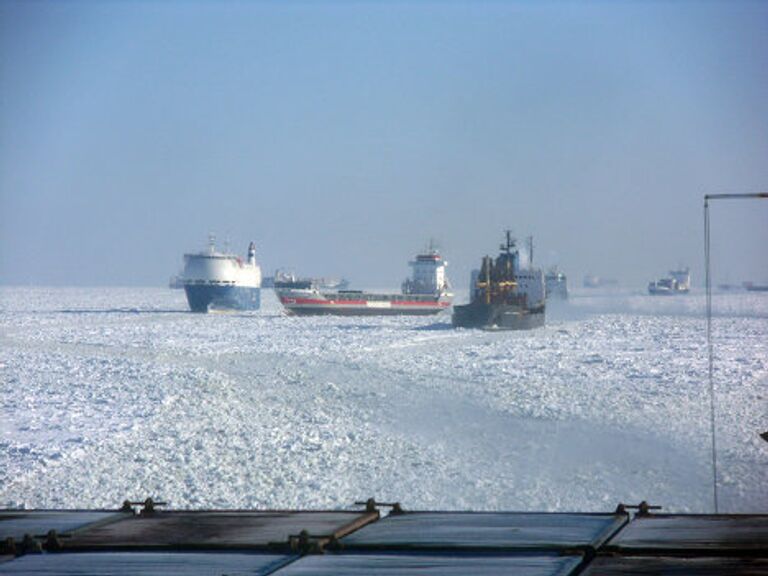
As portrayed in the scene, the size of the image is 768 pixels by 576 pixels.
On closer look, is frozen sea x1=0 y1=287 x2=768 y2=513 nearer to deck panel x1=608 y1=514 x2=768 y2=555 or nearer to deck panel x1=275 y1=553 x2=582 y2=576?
deck panel x1=608 y1=514 x2=768 y2=555

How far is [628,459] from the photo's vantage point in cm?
1438

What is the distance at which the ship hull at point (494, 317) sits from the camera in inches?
1859

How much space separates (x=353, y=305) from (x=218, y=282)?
11771 mm

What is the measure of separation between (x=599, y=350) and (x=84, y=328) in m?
23.9

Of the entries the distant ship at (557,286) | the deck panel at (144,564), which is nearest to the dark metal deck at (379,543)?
the deck panel at (144,564)

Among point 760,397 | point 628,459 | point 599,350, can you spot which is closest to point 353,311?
point 599,350

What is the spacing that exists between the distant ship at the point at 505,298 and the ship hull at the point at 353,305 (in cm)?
758

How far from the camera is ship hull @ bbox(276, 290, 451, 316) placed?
64.3 m

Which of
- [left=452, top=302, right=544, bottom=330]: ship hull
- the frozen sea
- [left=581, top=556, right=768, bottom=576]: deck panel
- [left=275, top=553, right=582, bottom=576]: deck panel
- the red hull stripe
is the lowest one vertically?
the frozen sea

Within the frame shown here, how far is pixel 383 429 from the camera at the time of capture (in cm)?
1638

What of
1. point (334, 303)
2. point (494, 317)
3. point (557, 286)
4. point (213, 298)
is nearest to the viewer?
point (494, 317)

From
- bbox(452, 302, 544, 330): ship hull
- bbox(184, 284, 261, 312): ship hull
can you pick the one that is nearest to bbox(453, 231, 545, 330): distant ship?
bbox(452, 302, 544, 330): ship hull

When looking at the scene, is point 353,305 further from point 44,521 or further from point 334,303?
point 44,521

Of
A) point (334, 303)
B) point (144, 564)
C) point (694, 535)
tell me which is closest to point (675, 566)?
point (694, 535)
